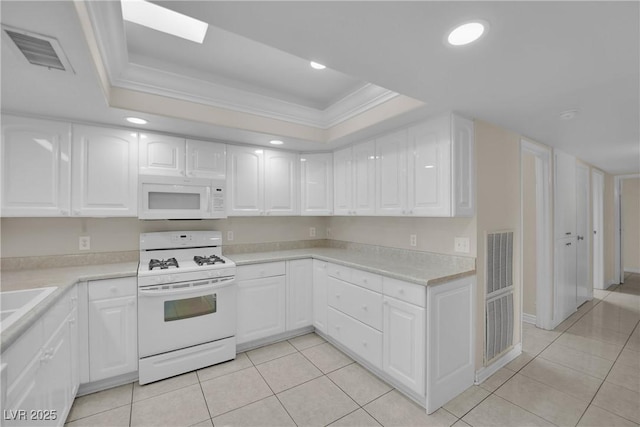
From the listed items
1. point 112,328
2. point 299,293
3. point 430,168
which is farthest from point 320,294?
point 112,328

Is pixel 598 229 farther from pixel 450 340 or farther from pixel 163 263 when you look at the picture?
pixel 163 263

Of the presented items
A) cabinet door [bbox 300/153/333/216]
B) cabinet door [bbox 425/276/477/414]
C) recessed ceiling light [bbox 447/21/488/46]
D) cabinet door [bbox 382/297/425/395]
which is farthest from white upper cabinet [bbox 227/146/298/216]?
recessed ceiling light [bbox 447/21/488/46]

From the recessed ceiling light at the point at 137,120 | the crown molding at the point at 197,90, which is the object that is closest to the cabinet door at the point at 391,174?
the crown molding at the point at 197,90

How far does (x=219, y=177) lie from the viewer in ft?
9.70

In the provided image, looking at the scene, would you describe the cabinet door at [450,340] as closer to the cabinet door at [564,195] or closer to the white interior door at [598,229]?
the cabinet door at [564,195]

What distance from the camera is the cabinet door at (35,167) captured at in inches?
82.7

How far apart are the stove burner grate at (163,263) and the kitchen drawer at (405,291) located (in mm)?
1839

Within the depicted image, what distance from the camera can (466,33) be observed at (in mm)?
1258

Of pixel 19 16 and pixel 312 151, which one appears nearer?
pixel 19 16

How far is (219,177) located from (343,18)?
2.17 m

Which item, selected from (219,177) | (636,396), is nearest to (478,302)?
(636,396)

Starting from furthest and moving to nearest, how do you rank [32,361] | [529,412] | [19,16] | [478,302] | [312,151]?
[312,151], [478,302], [529,412], [32,361], [19,16]

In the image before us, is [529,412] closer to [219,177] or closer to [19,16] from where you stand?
[219,177]

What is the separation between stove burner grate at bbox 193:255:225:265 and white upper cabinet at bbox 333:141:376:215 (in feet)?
4.69
